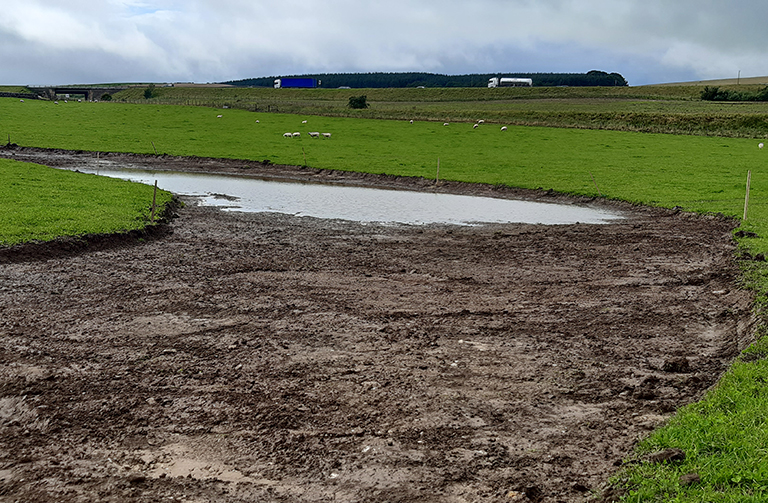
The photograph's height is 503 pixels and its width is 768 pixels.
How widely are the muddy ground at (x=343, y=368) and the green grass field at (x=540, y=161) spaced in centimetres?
66

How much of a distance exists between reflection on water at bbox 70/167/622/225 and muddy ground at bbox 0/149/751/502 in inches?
308

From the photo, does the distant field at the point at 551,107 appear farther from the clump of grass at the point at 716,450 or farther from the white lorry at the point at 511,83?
the clump of grass at the point at 716,450

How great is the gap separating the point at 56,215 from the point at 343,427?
15110mm

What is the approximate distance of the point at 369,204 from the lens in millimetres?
28359

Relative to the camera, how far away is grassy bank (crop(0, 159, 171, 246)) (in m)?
17.2

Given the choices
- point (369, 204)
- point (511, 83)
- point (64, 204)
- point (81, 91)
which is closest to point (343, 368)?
point (64, 204)

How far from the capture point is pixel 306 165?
4169 cm

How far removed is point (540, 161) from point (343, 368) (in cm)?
3691

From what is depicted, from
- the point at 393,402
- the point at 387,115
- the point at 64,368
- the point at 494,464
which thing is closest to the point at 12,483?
the point at 64,368

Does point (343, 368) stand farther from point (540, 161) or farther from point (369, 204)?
point (540, 161)

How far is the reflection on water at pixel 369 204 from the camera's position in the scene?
24797 mm

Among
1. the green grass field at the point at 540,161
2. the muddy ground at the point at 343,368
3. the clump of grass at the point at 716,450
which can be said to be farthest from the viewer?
the muddy ground at the point at 343,368

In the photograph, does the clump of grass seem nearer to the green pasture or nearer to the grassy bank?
the green pasture

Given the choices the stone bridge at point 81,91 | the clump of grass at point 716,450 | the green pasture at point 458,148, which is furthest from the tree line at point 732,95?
the stone bridge at point 81,91
